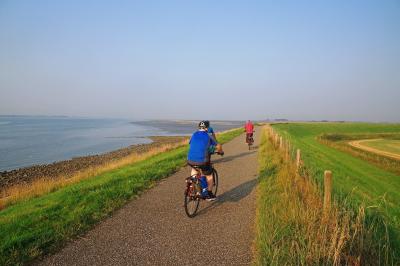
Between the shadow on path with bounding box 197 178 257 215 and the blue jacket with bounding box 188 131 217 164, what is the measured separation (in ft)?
4.27

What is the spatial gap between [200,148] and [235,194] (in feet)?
8.74

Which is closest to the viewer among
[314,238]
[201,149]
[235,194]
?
[314,238]

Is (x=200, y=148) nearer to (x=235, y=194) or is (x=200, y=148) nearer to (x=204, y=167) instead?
(x=204, y=167)

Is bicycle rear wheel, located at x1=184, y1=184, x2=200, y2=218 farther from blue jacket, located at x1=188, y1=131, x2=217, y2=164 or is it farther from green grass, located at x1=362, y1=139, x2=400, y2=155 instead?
green grass, located at x1=362, y1=139, x2=400, y2=155

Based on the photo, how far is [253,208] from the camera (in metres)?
7.49

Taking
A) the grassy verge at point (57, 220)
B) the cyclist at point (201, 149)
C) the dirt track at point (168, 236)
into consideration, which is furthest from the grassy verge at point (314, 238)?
the grassy verge at point (57, 220)

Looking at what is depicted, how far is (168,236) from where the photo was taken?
571 cm

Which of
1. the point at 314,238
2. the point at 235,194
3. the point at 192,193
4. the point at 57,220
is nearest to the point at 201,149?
the point at 192,193

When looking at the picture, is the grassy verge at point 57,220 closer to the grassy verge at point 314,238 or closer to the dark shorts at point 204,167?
the dark shorts at point 204,167

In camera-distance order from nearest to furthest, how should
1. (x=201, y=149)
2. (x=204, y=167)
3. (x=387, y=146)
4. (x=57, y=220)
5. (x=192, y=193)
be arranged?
1. (x=57, y=220)
2. (x=192, y=193)
3. (x=201, y=149)
4. (x=204, y=167)
5. (x=387, y=146)

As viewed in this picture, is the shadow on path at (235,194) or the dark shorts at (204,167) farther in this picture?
the shadow on path at (235,194)

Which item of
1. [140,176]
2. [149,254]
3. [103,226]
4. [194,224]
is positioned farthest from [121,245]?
[140,176]

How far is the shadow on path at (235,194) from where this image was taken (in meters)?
7.84

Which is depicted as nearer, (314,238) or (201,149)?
(314,238)
